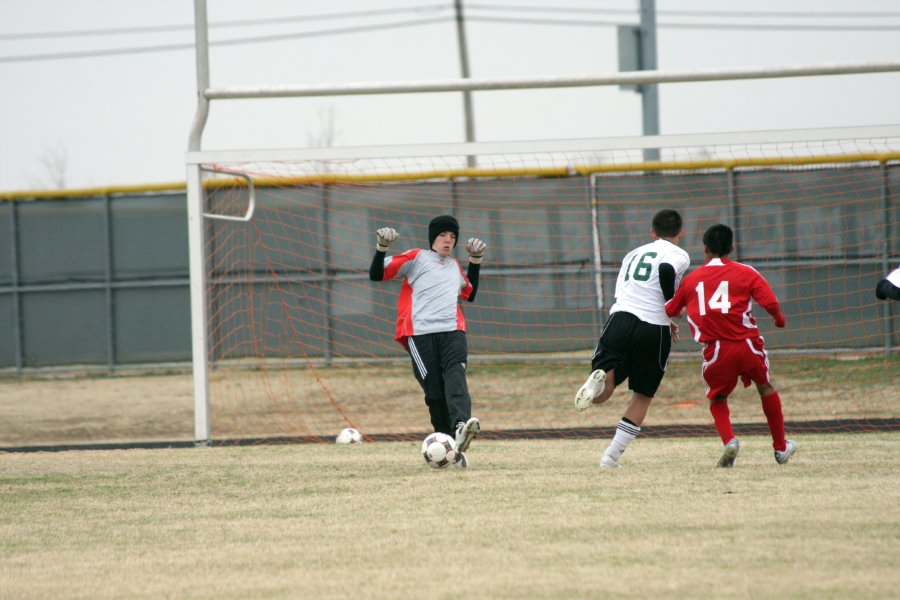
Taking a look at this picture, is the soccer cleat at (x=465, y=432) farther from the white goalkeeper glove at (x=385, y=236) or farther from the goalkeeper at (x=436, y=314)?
the white goalkeeper glove at (x=385, y=236)

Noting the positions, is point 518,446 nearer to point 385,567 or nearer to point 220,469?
point 220,469

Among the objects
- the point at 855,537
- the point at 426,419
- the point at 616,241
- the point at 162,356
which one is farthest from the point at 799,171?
the point at 855,537

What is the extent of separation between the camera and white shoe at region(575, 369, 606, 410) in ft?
21.7

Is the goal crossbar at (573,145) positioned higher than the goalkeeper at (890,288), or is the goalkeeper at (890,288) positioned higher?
the goal crossbar at (573,145)

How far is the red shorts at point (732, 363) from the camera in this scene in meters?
6.59

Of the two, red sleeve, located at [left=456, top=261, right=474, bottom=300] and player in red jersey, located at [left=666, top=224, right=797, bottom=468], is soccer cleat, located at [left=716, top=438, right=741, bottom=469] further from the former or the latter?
red sleeve, located at [left=456, top=261, right=474, bottom=300]

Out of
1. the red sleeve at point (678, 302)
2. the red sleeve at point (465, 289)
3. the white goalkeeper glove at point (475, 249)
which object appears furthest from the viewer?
the red sleeve at point (465, 289)

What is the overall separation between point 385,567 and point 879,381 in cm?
941

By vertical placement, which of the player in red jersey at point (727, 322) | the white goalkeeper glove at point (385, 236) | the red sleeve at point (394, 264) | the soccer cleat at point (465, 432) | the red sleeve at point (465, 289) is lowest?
the soccer cleat at point (465, 432)

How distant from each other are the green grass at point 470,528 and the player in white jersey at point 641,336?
332 millimetres

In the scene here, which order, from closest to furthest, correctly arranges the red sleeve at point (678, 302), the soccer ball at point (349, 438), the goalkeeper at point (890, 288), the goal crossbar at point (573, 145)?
the goalkeeper at point (890, 288) < the red sleeve at point (678, 302) < the goal crossbar at point (573, 145) < the soccer ball at point (349, 438)

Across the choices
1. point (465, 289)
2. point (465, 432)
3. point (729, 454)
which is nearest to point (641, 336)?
point (729, 454)

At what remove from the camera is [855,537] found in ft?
14.6

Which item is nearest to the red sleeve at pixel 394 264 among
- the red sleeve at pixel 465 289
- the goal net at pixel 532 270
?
the red sleeve at pixel 465 289
